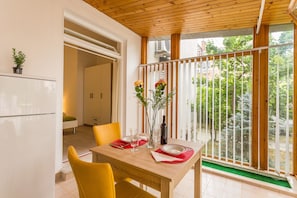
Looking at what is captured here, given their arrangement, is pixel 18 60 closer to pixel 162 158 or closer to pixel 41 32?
pixel 41 32

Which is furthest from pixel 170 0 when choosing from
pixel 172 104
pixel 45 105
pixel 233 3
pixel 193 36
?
pixel 45 105

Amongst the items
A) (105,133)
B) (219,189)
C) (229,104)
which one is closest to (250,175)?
→ (219,189)

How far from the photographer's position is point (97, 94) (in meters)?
5.30

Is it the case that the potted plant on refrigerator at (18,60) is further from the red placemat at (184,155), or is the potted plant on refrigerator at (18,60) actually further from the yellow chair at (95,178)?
the red placemat at (184,155)

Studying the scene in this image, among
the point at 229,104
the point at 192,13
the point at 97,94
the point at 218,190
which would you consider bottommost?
the point at 218,190

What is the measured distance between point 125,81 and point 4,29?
2.05 m

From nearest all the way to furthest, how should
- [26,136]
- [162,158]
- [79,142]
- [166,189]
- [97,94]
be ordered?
[166,189] → [162,158] → [26,136] → [79,142] → [97,94]

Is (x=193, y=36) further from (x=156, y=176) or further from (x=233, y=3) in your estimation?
(x=156, y=176)

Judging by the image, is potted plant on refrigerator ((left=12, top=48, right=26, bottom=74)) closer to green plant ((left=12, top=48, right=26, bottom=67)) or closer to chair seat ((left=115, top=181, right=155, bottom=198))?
green plant ((left=12, top=48, right=26, bottom=67))

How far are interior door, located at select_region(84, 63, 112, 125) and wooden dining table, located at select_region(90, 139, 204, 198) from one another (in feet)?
11.7

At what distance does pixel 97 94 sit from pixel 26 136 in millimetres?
3957

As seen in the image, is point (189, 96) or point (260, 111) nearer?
point (260, 111)

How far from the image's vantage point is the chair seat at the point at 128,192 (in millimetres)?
1264

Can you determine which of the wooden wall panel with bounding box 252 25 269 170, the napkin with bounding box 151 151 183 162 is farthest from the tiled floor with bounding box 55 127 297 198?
the napkin with bounding box 151 151 183 162
